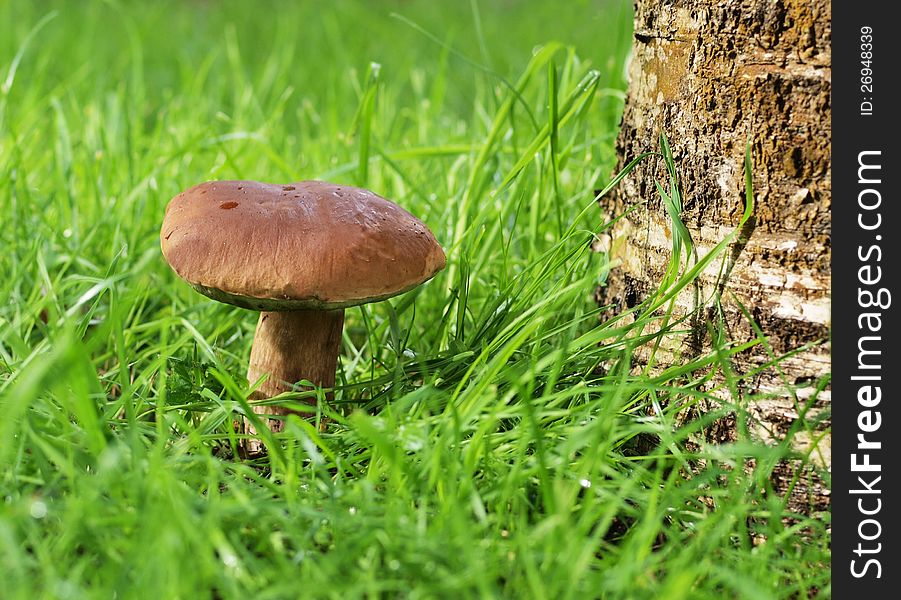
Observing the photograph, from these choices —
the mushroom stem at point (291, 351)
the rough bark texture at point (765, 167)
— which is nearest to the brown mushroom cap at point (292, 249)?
the mushroom stem at point (291, 351)

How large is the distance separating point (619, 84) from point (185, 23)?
3066mm

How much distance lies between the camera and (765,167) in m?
1.19

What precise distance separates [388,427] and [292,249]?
0.29 meters

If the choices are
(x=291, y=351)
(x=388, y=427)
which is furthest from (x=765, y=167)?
(x=291, y=351)

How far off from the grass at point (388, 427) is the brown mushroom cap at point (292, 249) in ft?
0.27

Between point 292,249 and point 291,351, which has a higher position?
point 292,249

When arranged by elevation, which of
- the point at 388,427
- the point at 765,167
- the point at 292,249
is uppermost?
the point at 765,167

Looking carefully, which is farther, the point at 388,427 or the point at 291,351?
the point at 291,351

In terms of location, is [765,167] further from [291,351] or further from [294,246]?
[291,351]

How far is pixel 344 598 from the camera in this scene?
879 millimetres

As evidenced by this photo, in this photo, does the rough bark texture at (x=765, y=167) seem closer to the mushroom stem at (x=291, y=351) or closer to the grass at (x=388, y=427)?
the grass at (x=388, y=427)

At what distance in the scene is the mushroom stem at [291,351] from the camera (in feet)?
4.54

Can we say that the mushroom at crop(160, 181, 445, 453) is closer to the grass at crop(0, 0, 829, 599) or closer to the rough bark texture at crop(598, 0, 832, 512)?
the grass at crop(0, 0, 829, 599)
